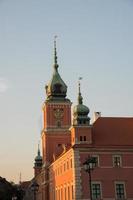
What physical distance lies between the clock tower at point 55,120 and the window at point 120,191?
1941 centimetres

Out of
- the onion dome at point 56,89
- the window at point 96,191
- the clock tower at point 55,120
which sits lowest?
the window at point 96,191

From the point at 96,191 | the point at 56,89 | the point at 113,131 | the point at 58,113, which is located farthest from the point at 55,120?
the point at 96,191

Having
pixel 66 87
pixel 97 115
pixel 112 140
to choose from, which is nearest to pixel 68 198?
pixel 112 140

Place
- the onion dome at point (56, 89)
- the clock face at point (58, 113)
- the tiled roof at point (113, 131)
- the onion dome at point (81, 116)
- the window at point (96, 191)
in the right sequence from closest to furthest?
1. the window at point (96, 191)
2. the tiled roof at point (113, 131)
3. the onion dome at point (81, 116)
4. the clock face at point (58, 113)
5. the onion dome at point (56, 89)

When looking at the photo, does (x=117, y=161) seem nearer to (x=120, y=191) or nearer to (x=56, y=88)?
(x=120, y=191)

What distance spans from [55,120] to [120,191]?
940 inches

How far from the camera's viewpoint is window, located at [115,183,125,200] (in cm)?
4319

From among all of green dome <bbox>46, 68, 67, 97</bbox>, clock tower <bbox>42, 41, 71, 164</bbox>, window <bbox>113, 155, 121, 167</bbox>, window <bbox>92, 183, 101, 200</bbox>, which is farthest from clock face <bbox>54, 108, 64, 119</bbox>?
window <bbox>92, 183, 101, 200</bbox>

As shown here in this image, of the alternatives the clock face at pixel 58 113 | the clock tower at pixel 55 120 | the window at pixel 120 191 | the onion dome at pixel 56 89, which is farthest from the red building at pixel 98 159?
the onion dome at pixel 56 89

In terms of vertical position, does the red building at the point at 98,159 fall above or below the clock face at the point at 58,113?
below

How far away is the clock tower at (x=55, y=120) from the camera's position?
64062 millimetres

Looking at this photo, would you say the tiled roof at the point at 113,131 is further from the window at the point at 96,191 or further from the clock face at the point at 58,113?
the clock face at the point at 58,113

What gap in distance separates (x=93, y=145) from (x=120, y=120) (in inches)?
285

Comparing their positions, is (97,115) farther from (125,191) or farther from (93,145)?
(125,191)
